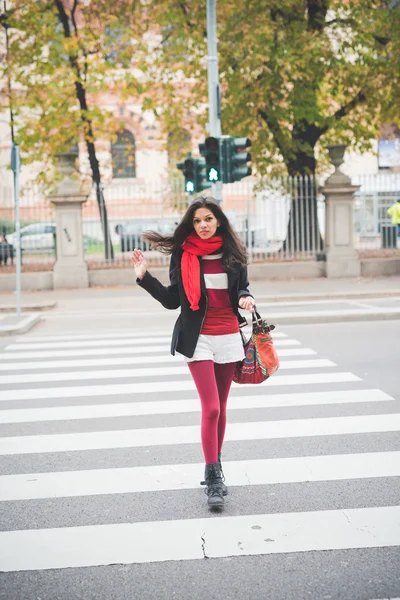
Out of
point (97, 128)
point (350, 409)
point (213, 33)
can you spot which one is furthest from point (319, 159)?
point (350, 409)

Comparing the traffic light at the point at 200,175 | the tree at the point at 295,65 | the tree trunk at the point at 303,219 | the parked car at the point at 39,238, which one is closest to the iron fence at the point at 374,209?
the tree trunk at the point at 303,219

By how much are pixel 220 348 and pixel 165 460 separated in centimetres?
128

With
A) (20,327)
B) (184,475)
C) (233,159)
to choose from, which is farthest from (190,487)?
(233,159)

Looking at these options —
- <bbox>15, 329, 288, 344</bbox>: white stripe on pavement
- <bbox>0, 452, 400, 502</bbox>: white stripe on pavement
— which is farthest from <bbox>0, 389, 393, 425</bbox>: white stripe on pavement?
<bbox>15, 329, 288, 344</bbox>: white stripe on pavement

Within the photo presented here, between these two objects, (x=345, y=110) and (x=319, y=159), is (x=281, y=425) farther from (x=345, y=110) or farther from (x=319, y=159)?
(x=319, y=159)

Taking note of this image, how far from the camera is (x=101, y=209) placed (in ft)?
68.5

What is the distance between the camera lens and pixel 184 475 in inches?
211

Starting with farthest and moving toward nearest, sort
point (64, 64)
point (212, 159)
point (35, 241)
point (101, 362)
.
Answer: point (64, 64), point (35, 241), point (212, 159), point (101, 362)

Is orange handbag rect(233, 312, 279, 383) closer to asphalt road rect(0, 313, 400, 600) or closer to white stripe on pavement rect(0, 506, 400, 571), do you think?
asphalt road rect(0, 313, 400, 600)

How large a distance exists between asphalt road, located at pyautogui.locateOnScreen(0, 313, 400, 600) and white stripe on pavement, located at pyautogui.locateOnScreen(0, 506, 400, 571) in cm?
1

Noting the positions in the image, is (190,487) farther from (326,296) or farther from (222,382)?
(326,296)

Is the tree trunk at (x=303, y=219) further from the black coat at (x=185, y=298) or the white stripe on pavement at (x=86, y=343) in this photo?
the black coat at (x=185, y=298)

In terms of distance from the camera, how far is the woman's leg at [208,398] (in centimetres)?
479

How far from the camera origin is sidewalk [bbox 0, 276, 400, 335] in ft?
44.4
